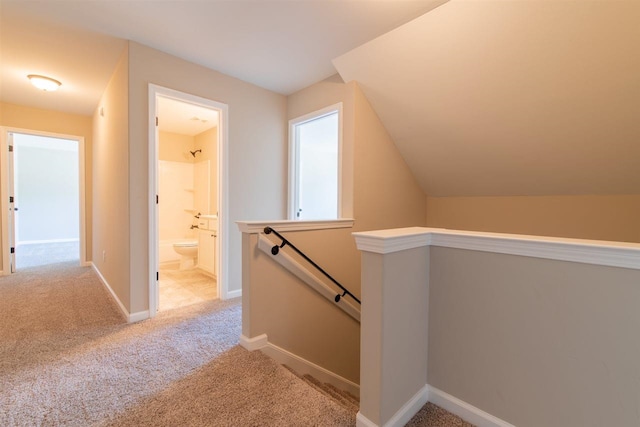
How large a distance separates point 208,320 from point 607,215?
386 cm

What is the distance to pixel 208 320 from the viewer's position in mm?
2564

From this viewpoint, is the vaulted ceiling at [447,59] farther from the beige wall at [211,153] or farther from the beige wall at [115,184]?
the beige wall at [211,153]

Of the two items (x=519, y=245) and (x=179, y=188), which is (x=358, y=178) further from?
(x=179, y=188)

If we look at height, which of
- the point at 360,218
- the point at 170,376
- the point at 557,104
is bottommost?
the point at 170,376

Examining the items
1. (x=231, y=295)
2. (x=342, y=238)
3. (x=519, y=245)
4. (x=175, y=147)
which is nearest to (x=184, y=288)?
(x=231, y=295)

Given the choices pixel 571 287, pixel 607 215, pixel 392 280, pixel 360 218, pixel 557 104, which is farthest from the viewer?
pixel 360 218

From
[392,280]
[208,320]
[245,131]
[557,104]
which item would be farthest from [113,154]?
[557,104]

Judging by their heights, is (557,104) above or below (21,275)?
above

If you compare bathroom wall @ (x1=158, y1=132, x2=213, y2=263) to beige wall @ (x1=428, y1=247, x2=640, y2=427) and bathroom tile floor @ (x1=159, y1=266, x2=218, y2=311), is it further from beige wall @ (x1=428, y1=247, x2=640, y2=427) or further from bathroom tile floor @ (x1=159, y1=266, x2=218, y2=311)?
beige wall @ (x1=428, y1=247, x2=640, y2=427)

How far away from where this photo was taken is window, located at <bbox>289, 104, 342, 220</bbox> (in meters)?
3.65

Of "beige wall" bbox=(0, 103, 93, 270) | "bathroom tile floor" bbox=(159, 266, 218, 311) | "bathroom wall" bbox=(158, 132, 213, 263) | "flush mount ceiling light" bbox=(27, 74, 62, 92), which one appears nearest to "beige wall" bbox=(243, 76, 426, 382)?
"bathroom tile floor" bbox=(159, 266, 218, 311)

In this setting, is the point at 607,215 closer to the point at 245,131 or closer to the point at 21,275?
the point at 245,131

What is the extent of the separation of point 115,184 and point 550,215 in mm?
4587

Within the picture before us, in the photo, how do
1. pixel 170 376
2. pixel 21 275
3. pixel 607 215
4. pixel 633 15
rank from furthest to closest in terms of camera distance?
pixel 21 275
pixel 607 215
pixel 170 376
pixel 633 15
